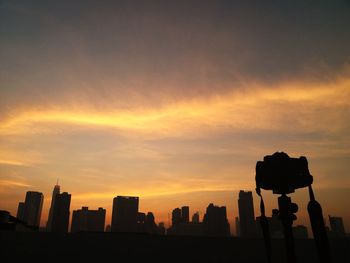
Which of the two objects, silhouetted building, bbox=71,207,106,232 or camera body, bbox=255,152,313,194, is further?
silhouetted building, bbox=71,207,106,232

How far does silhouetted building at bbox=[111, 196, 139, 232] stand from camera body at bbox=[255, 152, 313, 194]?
366 ft

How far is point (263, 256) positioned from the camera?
893 cm

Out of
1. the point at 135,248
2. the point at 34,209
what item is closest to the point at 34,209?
Answer: the point at 34,209

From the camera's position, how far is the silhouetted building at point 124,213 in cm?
10811

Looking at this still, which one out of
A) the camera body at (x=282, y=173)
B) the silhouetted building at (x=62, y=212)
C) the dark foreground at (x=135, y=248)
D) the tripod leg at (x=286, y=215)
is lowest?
the dark foreground at (x=135, y=248)

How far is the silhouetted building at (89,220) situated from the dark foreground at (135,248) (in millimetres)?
105182

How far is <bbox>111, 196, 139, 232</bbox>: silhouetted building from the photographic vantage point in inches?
4256

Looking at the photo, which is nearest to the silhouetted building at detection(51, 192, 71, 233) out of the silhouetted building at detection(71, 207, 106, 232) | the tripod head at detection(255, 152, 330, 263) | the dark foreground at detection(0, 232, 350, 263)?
the silhouetted building at detection(71, 207, 106, 232)

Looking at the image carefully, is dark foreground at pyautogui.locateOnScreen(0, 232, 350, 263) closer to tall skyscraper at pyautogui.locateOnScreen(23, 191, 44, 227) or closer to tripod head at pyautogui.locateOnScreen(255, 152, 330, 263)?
tripod head at pyautogui.locateOnScreen(255, 152, 330, 263)

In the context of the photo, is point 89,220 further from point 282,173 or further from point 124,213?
point 282,173

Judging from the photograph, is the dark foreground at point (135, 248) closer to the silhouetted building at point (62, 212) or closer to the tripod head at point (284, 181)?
the tripod head at point (284, 181)

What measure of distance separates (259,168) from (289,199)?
1.88ft

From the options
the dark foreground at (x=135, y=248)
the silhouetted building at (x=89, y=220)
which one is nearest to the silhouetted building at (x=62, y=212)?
the silhouetted building at (x=89, y=220)

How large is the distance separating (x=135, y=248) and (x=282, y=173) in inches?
235
